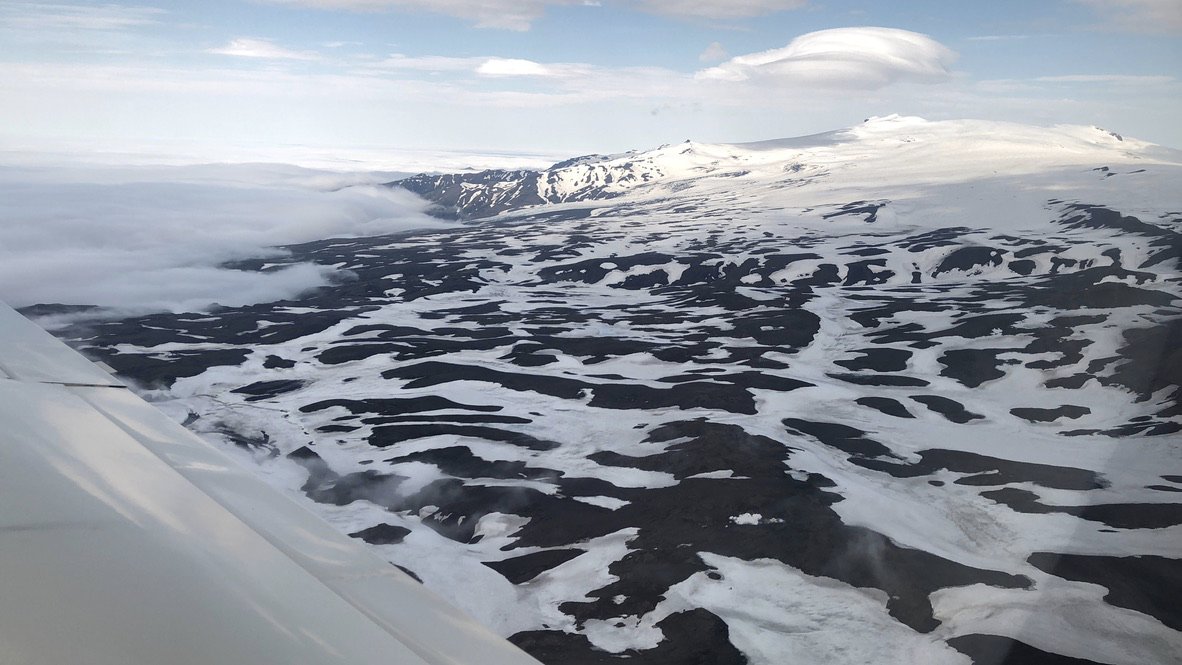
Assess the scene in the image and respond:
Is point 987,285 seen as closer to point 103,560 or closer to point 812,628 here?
point 812,628

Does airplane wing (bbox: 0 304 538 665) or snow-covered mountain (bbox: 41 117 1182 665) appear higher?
airplane wing (bbox: 0 304 538 665)

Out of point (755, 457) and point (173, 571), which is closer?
point (173, 571)

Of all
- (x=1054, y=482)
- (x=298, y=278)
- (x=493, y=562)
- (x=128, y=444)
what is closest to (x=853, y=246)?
(x=298, y=278)

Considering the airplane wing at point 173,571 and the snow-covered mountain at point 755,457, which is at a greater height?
the airplane wing at point 173,571

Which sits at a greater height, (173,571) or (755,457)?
(173,571)

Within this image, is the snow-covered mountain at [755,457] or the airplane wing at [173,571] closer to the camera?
the airplane wing at [173,571]
